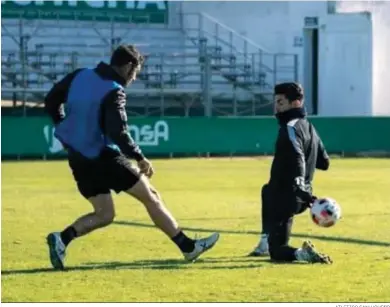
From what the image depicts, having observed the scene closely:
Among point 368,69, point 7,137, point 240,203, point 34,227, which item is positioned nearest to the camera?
point 34,227

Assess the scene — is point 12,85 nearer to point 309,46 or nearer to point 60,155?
point 60,155

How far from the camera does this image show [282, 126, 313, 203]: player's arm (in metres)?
10.6

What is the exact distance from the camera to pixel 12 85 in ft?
124

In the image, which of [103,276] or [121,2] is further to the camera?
[121,2]

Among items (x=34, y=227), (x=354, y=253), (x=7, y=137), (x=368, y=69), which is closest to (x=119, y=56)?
(x=354, y=253)

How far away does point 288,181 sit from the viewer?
10.7 meters

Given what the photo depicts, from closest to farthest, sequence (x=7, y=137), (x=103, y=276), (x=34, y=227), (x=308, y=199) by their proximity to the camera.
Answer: (x=103, y=276) → (x=308, y=199) → (x=34, y=227) → (x=7, y=137)

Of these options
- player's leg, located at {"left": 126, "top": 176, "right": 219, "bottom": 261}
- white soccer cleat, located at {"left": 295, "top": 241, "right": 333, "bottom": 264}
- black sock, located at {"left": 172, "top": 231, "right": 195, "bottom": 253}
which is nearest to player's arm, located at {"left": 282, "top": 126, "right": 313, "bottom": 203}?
white soccer cleat, located at {"left": 295, "top": 241, "right": 333, "bottom": 264}

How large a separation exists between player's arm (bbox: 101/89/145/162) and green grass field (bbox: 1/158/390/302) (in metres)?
1.03

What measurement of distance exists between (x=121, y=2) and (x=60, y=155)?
12755 mm

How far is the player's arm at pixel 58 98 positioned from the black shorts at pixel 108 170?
46 centimetres

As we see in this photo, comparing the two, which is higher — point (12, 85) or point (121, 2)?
point (121, 2)

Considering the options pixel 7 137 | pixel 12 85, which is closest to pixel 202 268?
pixel 7 137

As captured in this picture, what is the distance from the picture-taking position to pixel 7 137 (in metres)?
30.3
